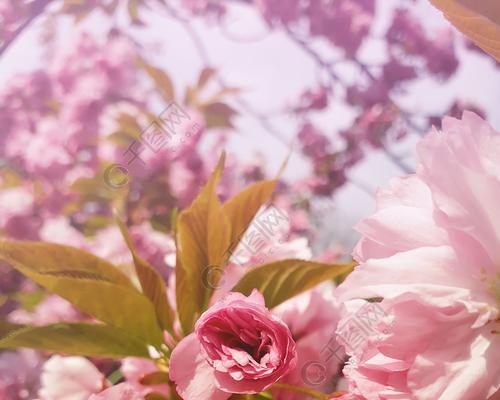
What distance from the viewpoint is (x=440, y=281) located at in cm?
23

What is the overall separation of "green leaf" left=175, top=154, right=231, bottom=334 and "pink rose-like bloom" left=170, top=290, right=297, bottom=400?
7 centimetres

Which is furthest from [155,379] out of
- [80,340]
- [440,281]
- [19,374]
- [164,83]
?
[164,83]

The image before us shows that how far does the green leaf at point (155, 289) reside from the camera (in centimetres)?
34

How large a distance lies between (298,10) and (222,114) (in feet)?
2.07

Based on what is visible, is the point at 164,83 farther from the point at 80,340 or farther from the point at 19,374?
the point at 80,340

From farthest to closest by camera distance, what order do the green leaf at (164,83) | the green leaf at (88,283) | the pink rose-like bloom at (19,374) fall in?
the green leaf at (164,83) < the pink rose-like bloom at (19,374) < the green leaf at (88,283)

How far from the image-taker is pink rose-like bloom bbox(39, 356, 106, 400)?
39 cm

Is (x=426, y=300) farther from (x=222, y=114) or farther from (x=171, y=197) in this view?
(x=222, y=114)

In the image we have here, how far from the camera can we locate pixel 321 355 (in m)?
0.38

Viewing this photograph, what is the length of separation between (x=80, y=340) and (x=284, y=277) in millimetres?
109

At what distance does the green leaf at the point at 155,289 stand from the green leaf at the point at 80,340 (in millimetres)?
19

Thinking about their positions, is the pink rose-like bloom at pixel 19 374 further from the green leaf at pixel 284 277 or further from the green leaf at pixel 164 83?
the green leaf at pixel 164 83

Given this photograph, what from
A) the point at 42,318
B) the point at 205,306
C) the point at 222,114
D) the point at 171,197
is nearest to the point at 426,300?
the point at 205,306

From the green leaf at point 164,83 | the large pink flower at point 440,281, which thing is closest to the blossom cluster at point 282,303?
the large pink flower at point 440,281
